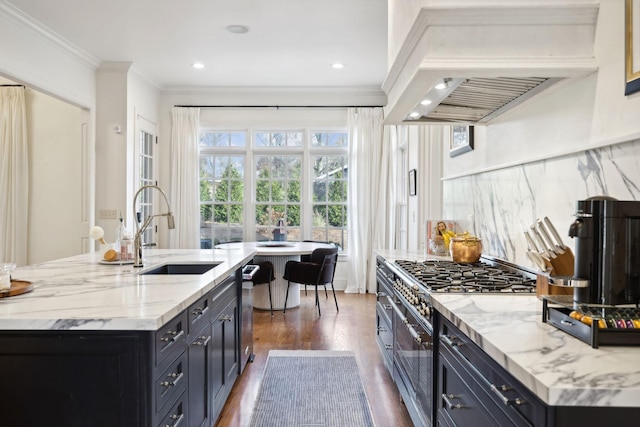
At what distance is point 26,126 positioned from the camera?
17.4 feet

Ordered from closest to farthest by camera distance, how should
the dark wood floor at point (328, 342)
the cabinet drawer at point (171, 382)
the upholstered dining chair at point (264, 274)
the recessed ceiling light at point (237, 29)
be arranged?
the cabinet drawer at point (171, 382), the dark wood floor at point (328, 342), the recessed ceiling light at point (237, 29), the upholstered dining chair at point (264, 274)

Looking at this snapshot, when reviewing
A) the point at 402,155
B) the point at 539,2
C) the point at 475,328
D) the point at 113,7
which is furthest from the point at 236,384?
the point at 402,155

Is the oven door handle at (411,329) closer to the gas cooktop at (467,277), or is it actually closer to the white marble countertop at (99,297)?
the gas cooktop at (467,277)

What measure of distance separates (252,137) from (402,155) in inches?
85.1

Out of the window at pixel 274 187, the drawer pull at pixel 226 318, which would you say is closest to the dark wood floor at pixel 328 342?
the drawer pull at pixel 226 318

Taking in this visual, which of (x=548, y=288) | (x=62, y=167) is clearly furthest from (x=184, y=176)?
(x=548, y=288)

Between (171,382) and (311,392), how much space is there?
151cm

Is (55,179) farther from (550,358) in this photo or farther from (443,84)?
(550,358)

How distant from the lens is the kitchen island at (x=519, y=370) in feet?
2.88

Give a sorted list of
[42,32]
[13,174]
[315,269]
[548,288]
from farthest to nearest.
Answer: [13,174], [315,269], [42,32], [548,288]

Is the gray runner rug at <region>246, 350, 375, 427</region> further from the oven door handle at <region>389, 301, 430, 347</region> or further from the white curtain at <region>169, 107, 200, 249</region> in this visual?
the white curtain at <region>169, 107, 200, 249</region>

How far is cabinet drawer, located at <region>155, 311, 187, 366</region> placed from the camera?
4.88ft

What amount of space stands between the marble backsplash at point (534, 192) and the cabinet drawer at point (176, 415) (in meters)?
1.69

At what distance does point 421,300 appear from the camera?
6.44 ft
